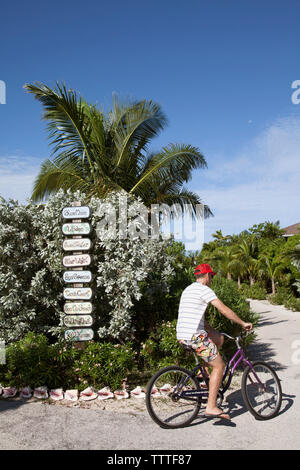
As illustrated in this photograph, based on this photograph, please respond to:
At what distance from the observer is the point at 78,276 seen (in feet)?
20.9

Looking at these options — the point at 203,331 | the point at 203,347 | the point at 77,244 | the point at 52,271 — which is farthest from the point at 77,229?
the point at 203,347

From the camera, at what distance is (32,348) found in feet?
18.5

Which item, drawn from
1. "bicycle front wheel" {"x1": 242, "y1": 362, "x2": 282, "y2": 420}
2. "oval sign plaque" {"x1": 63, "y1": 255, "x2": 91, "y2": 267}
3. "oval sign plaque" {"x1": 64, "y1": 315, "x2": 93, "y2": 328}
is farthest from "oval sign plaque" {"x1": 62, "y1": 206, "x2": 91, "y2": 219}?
"bicycle front wheel" {"x1": 242, "y1": 362, "x2": 282, "y2": 420}

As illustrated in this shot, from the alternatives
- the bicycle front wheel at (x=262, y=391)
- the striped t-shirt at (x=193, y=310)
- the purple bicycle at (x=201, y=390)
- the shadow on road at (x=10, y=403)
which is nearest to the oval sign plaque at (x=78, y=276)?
the shadow on road at (x=10, y=403)

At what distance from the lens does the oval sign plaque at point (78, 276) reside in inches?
250

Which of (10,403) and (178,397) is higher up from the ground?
(178,397)

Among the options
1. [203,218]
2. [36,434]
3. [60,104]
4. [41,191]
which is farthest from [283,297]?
[36,434]

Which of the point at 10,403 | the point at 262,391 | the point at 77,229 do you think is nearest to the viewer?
the point at 262,391

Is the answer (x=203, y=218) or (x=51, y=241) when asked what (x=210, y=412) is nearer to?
(x=51, y=241)

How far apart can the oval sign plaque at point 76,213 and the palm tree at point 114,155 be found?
510 centimetres

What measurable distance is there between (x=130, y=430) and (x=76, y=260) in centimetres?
287

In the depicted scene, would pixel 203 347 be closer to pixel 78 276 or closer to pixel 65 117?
pixel 78 276

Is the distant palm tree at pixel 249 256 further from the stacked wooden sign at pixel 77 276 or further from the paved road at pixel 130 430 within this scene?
the paved road at pixel 130 430

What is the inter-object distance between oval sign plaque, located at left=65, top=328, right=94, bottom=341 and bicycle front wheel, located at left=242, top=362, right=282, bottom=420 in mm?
2641
